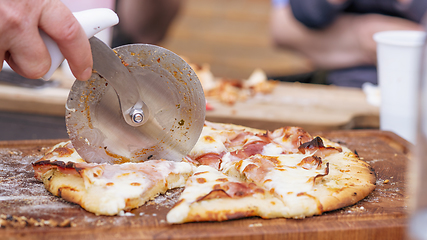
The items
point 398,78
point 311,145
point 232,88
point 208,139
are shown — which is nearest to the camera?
point 311,145

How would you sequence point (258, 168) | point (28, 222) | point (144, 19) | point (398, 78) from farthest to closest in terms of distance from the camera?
point (144, 19) → point (398, 78) → point (258, 168) → point (28, 222)

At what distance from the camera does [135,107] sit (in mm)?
1642

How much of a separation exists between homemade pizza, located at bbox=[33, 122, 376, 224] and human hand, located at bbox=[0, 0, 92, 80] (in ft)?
1.31

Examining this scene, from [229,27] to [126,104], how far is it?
6.88m

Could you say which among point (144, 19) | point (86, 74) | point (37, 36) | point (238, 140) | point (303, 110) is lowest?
point (303, 110)

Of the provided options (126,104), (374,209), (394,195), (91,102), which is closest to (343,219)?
(374,209)

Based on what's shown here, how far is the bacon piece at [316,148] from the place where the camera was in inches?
70.8

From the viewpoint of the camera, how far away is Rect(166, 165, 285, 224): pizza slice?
131 cm

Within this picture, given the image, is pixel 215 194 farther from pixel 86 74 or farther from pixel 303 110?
pixel 303 110

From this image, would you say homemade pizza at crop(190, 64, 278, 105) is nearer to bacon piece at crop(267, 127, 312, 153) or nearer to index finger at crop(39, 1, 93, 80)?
bacon piece at crop(267, 127, 312, 153)

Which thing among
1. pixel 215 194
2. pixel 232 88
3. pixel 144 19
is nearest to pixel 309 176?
pixel 215 194

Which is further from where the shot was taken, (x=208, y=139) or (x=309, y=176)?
(x=208, y=139)

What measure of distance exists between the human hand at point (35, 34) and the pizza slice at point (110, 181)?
1.27ft

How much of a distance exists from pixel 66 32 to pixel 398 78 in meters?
1.91
